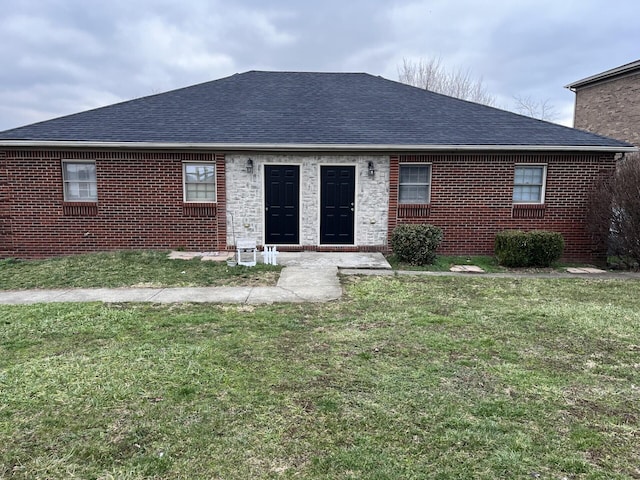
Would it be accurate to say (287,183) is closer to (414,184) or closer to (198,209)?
(198,209)

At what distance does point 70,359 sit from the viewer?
350 centimetres

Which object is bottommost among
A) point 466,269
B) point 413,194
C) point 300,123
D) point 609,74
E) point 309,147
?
point 466,269

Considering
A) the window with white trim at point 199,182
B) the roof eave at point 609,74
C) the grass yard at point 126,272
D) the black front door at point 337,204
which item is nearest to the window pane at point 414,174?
the black front door at point 337,204

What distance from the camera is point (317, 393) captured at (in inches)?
116

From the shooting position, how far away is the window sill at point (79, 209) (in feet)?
29.4

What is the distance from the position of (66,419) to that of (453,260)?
792cm

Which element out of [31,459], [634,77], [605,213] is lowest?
[31,459]

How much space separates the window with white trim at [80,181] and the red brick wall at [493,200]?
700 cm

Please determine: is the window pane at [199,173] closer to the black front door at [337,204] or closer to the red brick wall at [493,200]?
the black front door at [337,204]

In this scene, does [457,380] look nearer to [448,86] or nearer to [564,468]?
[564,468]

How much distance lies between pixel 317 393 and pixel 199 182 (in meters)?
7.36

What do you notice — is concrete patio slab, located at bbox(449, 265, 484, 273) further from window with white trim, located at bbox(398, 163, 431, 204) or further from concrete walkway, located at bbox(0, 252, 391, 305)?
concrete walkway, located at bbox(0, 252, 391, 305)

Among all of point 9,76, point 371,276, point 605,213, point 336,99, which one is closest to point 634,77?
point 605,213

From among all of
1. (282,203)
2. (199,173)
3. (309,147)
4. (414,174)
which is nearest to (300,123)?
(309,147)
